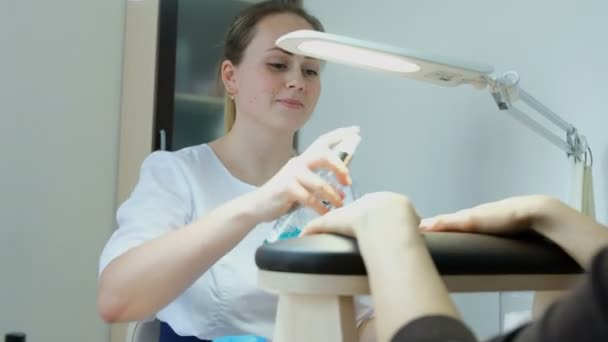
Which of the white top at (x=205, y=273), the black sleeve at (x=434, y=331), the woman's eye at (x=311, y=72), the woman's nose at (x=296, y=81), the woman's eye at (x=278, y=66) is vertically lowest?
the white top at (x=205, y=273)

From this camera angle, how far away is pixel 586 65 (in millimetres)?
1164

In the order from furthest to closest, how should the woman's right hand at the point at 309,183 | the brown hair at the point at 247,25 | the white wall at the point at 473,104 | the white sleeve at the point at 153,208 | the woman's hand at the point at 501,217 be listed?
the brown hair at the point at 247,25, the white wall at the point at 473,104, the white sleeve at the point at 153,208, the woman's right hand at the point at 309,183, the woman's hand at the point at 501,217

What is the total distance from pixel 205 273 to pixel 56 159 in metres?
1.29

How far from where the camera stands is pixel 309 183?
79cm

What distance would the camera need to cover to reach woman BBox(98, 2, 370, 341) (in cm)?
86

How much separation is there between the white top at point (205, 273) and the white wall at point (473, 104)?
451 millimetres

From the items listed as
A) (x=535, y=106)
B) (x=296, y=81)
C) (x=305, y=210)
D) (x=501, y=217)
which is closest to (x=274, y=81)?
(x=296, y=81)

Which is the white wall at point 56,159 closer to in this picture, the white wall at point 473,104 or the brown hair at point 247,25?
the white wall at point 473,104

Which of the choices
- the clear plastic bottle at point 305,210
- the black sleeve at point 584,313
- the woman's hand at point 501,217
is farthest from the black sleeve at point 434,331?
the clear plastic bottle at point 305,210

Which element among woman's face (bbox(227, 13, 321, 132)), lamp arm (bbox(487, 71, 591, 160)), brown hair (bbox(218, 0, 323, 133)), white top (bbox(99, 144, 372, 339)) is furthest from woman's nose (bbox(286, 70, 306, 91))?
lamp arm (bbox(487, 71, 591, 160))

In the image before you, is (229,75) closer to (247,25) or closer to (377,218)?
(247,25)

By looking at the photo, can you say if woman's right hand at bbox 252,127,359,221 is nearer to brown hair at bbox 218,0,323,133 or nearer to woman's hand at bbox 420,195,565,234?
woman's hand at bbox 420,195,565,234

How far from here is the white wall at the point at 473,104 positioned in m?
1.18

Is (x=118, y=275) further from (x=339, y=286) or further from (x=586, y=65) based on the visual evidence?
(x=586, y=65)
